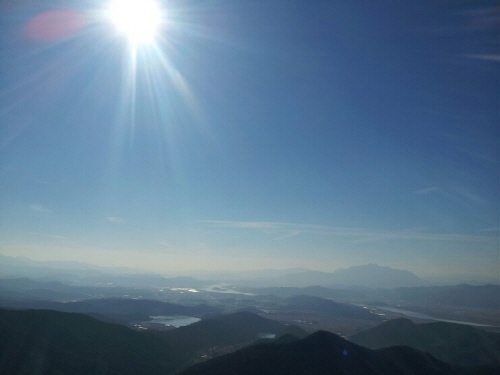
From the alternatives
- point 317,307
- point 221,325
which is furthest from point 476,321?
point 221,325

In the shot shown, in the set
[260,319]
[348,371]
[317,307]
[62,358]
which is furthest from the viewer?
[317,307]

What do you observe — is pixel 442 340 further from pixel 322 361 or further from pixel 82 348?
pixel 82 348

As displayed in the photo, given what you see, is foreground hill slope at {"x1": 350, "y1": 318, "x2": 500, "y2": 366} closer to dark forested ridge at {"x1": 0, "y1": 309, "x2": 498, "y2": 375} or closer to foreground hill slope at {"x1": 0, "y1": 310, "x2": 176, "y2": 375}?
dark forested ridge at {"x1": 0, "y1": 309, "x2": 498, "y2": 375}

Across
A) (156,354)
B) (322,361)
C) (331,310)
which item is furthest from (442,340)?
(331,310)

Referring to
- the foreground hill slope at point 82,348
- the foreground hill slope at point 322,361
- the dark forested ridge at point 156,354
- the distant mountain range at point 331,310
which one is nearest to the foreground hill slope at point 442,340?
the dark forested ridge at point 156,354

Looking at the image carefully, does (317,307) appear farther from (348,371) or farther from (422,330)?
(348,371)

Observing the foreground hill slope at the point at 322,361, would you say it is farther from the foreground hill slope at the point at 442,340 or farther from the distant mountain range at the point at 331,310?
the distant mountain range at the point at 331,310
